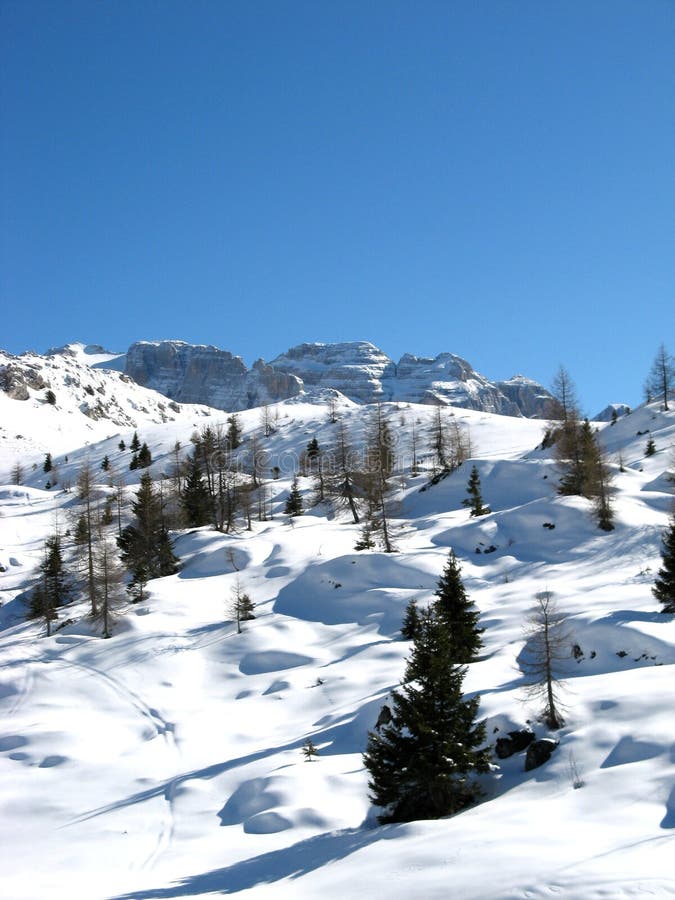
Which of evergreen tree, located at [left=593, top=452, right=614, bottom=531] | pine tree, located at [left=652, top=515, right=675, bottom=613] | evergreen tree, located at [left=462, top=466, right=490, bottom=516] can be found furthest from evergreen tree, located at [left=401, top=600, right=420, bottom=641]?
evergreen tree, located at [left=462, top=466, right=490, bottom=516]

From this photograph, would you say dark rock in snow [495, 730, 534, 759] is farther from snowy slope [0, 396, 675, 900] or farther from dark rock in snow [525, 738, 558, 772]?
dark rock in snow [525, 738, 558, 772]

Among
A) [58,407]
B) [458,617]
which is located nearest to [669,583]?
[458,617]

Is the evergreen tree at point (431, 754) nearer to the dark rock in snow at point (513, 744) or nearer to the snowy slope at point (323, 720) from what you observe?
the snowy slope at point (323, 720)

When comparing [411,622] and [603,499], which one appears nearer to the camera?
[411,622]

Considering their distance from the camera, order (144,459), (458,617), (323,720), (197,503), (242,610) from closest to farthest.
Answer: (323,720) → (458,617) → (242,610) → (197,503) → (144,459)

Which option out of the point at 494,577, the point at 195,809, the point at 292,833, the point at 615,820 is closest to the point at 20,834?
the point at 195,809

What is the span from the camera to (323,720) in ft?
76.0

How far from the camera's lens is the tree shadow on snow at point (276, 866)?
1248 cm

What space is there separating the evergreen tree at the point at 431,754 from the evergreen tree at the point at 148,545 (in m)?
30.4

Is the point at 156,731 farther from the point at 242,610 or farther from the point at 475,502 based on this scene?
the point at 475,502

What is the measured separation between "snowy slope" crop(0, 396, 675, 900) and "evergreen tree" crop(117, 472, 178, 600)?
6.30ft

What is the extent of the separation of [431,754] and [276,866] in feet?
14.0

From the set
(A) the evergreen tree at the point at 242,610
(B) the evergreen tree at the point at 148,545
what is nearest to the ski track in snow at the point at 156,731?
(A) the evergreen tree at the point at 242,610

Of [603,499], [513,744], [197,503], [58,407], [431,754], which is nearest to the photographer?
[431,754]
